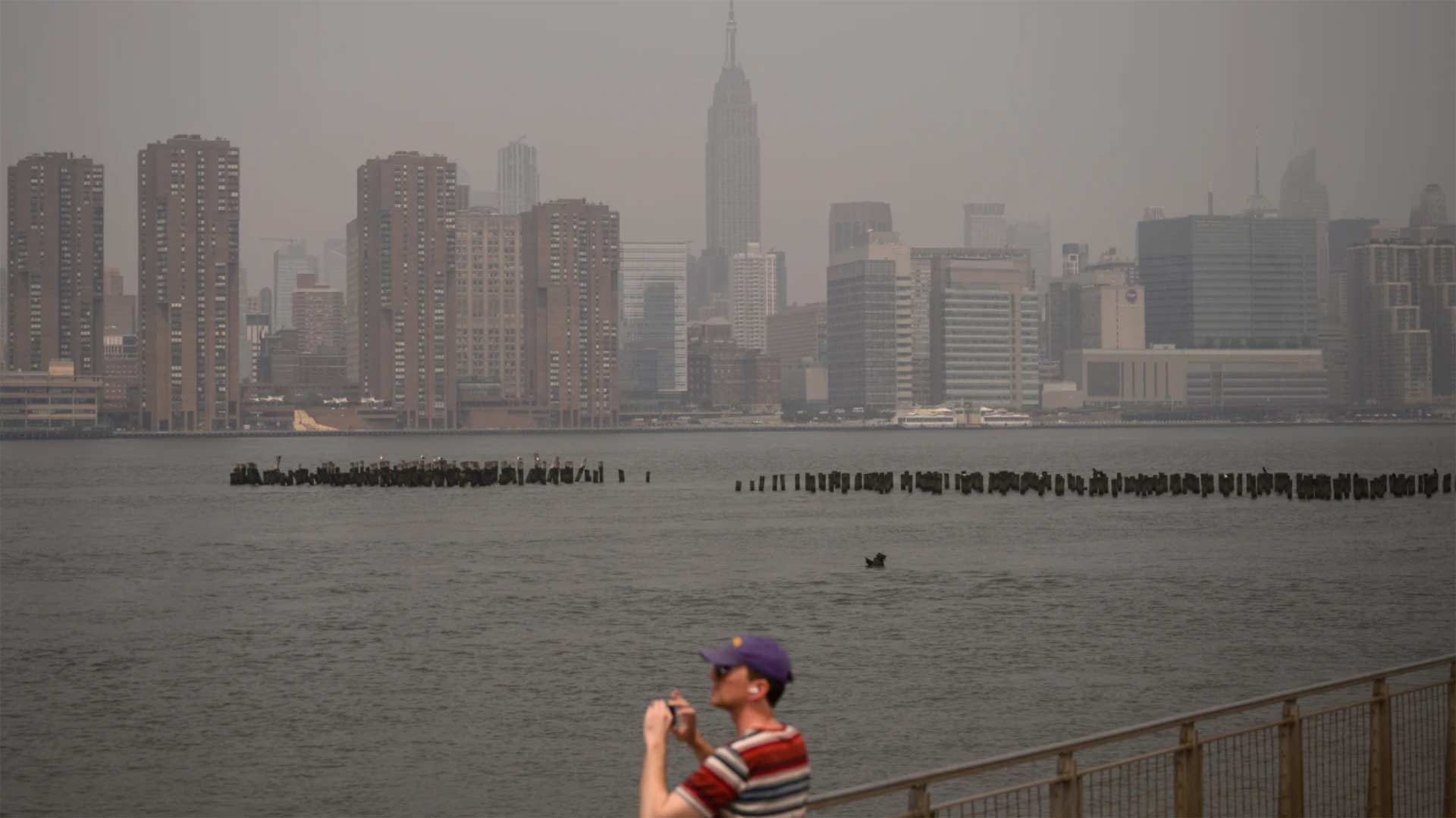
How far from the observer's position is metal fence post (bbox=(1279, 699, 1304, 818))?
41.3 ft

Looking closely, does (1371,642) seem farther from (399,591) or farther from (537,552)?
(537,552)

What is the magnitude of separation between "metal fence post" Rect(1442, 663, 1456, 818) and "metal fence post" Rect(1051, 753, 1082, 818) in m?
4.82

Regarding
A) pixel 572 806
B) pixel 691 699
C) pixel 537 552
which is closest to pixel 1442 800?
pixel 572 806

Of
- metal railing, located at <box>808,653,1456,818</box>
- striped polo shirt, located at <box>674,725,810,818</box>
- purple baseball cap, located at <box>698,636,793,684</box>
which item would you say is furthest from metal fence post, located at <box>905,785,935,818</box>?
purple baseball cap, located at <box>698,636,793,684</box>

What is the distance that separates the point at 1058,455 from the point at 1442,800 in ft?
579

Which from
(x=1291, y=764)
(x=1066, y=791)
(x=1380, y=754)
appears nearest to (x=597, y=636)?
(x=1380, y=754)

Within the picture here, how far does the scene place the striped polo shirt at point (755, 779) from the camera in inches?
333

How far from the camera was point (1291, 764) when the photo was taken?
12.8 m

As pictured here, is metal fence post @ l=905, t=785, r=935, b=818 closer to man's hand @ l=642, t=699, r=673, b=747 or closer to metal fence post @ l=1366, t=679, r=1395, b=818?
man's hand @ l=642, t=699, r=673, b=747

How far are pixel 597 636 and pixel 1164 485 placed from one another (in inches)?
2689

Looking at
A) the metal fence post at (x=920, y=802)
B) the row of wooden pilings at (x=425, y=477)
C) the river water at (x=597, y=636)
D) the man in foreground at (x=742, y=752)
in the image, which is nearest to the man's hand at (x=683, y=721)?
the man in foreground at (x=742, y=752)

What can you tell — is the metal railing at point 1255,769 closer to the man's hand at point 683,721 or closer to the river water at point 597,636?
the man's hand at point 683,721

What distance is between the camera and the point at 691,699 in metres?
32.7

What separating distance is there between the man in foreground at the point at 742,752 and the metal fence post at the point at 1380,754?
638cm
